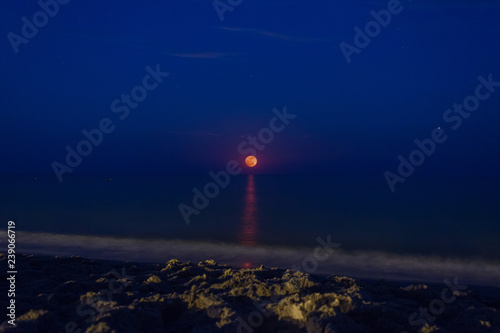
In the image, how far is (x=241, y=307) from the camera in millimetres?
4105

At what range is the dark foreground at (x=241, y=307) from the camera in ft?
11.7

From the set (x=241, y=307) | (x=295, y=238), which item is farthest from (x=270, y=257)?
(x=241, y=307)

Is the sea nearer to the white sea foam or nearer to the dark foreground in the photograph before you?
the white sea foam

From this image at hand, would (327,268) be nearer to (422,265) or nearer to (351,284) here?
(422,265)

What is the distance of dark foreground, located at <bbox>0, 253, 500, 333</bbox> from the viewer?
11.7 feet

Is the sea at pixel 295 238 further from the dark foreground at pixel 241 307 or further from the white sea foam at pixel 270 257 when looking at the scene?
the dark foreground at pixel 241 307

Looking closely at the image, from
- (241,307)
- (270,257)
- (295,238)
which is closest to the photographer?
(241,307)

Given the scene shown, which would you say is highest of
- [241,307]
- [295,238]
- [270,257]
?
[295,238]

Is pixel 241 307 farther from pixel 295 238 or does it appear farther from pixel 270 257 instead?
pixel 295 238

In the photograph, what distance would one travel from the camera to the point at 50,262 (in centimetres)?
702

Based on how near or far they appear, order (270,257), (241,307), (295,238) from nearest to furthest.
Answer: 1. (241,307)
2. (270,257)
3. (295,238)

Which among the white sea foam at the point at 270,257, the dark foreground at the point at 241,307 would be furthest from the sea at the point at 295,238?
the dark foreground at the point at 241,307

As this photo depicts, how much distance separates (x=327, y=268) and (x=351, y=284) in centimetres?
384

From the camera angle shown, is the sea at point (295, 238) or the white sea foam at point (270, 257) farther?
the sea at point (295, 238)
